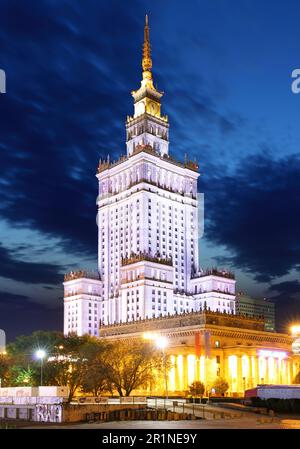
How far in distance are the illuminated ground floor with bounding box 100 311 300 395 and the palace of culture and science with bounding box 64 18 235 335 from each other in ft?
106

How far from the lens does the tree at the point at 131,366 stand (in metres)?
108

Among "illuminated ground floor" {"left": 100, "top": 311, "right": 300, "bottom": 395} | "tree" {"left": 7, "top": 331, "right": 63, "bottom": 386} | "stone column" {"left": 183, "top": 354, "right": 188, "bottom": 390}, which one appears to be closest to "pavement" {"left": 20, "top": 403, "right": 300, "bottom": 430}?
"tree" {"left": 7, "top": 331, "right": 63, "bottom": 386}

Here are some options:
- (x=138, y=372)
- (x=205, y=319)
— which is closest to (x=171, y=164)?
(x=205, y=319)

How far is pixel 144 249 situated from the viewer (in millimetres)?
179500

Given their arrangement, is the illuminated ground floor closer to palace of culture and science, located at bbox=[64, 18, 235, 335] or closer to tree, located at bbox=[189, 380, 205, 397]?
tree, located at bbox=[189, 380, 205, 397]

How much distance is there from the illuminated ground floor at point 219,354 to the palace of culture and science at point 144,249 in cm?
3228

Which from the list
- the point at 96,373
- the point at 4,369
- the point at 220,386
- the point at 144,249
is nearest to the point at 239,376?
the point at 220,386

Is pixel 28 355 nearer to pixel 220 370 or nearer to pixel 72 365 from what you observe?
pixel 72 365

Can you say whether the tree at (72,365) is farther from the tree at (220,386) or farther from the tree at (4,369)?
the tree at (220,386)

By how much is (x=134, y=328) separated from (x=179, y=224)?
48.5 meters

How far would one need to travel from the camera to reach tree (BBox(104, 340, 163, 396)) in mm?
108375

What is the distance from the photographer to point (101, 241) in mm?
197625

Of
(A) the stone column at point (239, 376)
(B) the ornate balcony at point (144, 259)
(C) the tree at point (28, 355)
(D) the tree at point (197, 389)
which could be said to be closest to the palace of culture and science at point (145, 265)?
(B) the ornate balcony at point (144, 259)
